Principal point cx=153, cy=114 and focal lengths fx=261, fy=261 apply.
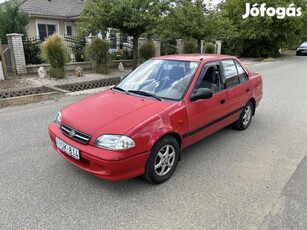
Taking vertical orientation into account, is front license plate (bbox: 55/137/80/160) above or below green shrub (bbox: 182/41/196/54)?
below

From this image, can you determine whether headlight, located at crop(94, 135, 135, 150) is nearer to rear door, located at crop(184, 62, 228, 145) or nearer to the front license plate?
the front license plate

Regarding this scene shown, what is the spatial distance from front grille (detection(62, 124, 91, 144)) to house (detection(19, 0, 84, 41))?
16656mm

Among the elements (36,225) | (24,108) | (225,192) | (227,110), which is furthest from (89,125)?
(24,108)

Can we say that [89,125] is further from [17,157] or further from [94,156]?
[17,157]

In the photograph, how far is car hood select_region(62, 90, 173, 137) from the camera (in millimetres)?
2885

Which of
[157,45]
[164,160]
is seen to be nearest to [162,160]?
[164,160]

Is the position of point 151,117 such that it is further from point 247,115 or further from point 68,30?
point 68,30

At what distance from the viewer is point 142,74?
410 cm

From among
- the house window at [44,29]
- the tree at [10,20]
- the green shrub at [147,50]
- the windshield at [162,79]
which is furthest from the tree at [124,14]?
the house window at [44,29]

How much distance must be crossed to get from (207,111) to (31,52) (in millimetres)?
10113

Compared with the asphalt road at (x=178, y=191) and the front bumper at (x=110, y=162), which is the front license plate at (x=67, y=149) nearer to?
the front bumper at (x=110, y=162)

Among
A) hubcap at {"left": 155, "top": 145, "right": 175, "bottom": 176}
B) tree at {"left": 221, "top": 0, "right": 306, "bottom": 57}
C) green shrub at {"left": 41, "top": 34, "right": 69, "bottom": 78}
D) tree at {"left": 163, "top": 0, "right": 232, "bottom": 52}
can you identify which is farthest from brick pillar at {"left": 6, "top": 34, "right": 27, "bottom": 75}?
tree at {"left": 221, "top": 0, "right": 306, "bottom": 57}

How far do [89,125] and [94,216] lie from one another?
0.97 meters

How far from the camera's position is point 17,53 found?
1048cm
